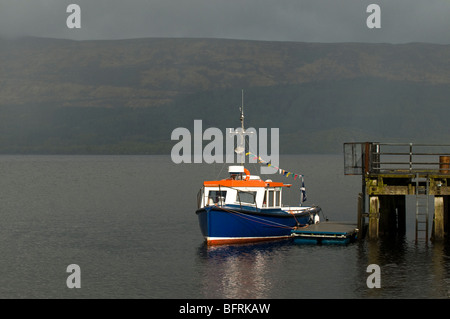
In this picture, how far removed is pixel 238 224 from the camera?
43.9 metres

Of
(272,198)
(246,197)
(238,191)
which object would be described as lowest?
(272,198)

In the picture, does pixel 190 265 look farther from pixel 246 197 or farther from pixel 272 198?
pixel 272 198

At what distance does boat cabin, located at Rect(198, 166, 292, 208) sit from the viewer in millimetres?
44281

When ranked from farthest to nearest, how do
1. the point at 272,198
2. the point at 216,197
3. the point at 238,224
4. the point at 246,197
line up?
the point at 272,198 → the point at 246,197 → the point at 216,197 → the point at 238,224

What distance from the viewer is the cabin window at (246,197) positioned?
44406mm

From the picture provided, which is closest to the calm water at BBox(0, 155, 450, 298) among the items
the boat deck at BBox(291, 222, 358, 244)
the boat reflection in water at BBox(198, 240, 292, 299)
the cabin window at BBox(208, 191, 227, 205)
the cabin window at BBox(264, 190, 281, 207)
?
the boat reflection in water at BBox(198, 240, 292, 299)

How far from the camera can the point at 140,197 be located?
99.0 meters

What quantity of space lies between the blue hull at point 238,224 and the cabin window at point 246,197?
58cm

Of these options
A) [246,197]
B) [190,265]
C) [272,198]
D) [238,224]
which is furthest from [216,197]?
[190,265]

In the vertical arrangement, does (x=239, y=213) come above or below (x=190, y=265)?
above

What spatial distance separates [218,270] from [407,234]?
19.5 meters

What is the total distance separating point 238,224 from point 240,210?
101 cm
